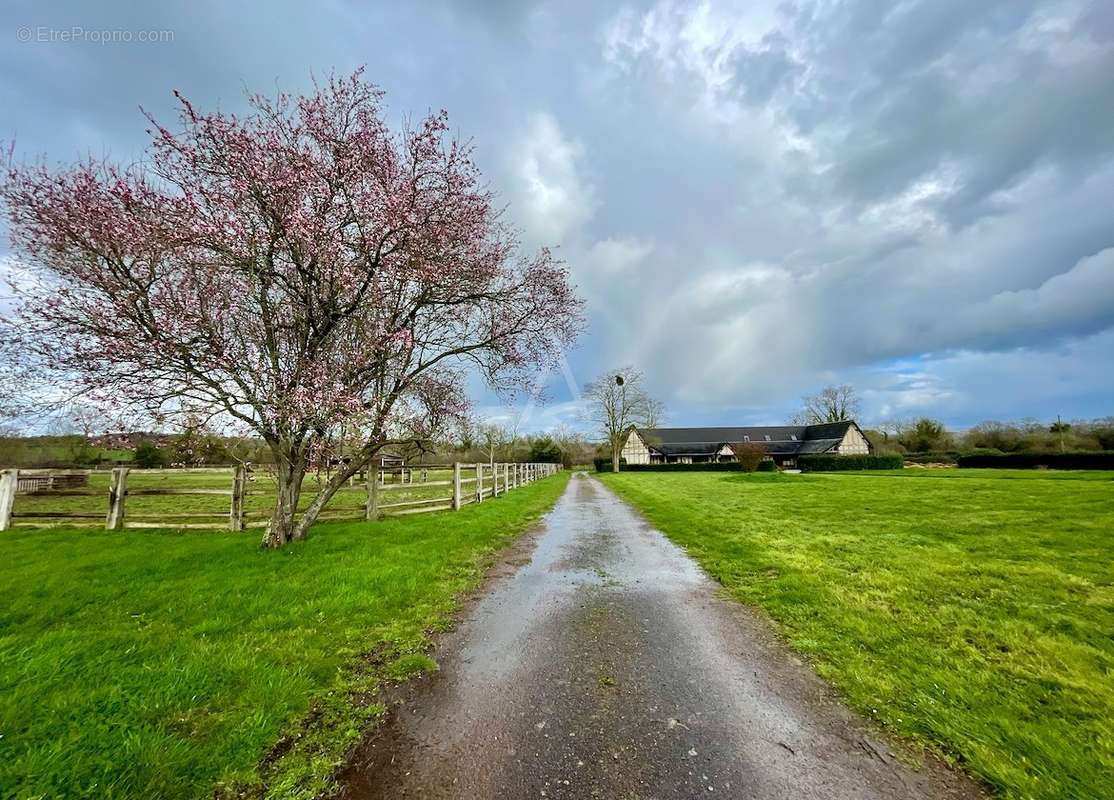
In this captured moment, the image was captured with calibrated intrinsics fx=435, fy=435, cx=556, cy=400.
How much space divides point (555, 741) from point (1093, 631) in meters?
5.74

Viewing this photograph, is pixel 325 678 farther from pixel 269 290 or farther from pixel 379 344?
pixel 269 290

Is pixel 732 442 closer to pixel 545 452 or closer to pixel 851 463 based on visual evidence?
pixel 851 463

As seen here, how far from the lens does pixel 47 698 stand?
3.18 m

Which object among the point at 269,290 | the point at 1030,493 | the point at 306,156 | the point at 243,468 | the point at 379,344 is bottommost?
the point at 1030,493

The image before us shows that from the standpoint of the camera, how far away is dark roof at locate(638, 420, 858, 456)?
72375 millimetres

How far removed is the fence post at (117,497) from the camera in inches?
395

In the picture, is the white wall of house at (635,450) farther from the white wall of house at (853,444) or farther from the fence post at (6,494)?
the fence post at (6,494)

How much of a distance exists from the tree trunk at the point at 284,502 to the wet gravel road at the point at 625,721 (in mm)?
5102

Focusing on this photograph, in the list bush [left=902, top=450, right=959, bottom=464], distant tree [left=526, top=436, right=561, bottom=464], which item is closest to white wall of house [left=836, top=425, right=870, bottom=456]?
bush [left=902, top=450, right=959, bottom=464]

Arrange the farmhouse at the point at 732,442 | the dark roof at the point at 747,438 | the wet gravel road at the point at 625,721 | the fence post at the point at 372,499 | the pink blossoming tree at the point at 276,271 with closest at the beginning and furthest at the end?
1. the wet gravel road at the point at 625,721
2. the pink blossoming tree at the point at 276,271
3. the fence post at the point at 372,499
4. the farmhouse at the point at 732,442
5. the dark roof at the point at 747,438

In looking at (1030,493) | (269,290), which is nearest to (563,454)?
(1030,493)

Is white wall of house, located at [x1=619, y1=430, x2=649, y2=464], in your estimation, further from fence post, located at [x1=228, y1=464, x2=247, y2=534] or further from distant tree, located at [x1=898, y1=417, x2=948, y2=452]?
fence post, located at [x1=228, y1=464, x2=247, y2=534]

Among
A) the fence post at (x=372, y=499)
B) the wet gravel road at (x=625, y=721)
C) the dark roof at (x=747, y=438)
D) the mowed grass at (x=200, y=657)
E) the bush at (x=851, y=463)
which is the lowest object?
the bush at (x=851, y=463)

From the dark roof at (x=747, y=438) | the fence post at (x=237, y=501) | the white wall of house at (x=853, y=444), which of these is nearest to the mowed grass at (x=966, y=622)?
the fence post at (x=237, y=501)
